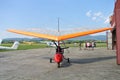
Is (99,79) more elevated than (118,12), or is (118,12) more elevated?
(118,12)

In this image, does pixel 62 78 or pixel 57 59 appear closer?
pixel 62 78

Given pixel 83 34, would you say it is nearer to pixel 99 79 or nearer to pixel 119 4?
pixel 119 4

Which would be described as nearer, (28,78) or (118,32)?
(28,78)

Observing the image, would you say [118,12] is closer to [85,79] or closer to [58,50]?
[58,50]

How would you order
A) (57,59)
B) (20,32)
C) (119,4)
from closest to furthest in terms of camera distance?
(57,59) → (119,4) → (20,32)

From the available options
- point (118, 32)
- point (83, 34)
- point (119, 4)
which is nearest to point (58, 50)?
point (83, 34)

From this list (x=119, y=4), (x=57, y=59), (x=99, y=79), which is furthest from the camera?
(x=119, y=4)

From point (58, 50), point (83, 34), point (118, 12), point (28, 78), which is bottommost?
point (28, 78)

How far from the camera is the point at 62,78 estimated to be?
11609 mm

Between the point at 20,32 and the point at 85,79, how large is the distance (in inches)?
441

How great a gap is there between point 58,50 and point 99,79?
6.95 m

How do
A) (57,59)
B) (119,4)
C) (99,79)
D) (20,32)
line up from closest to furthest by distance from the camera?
1. (99,79)
2. (57,59)
3. (119,4)
4. (20,32)

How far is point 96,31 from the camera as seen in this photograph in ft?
61.8

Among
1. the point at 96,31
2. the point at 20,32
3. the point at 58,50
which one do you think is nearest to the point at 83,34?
the point at 96,31
